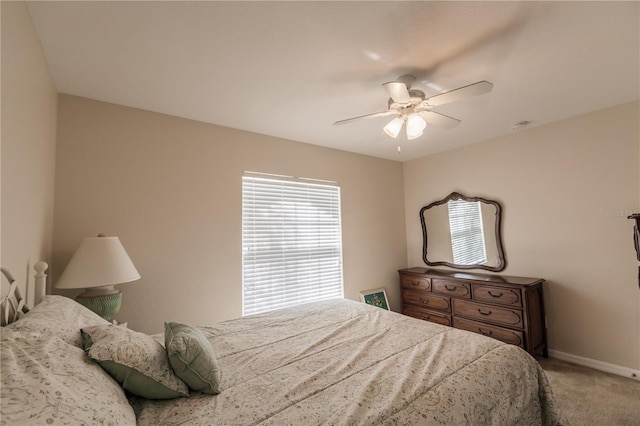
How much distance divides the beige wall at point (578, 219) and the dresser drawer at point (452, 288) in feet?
1.97

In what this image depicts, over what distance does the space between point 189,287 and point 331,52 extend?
88.6 inches

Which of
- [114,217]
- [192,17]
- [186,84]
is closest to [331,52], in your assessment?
[192,17]

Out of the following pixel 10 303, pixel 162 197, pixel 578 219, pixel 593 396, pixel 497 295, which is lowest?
pixel 593 396

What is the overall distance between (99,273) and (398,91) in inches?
88.0

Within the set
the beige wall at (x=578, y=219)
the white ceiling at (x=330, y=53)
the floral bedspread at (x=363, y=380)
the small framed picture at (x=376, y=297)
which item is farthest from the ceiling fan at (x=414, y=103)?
the small framed picture at (x=376, y=297)

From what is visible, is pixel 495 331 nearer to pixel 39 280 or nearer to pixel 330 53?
pixel 330 53

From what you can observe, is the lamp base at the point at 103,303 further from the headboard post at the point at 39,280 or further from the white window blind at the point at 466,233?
the white window blind at the point at 466,233

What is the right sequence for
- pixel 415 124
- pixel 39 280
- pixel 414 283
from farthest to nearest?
pixel 414 283 → pixel 415 124 → pixel 39 280

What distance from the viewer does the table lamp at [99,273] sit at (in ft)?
6.11

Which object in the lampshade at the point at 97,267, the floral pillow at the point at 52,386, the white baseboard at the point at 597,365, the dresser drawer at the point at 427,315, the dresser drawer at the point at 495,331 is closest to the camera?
the floral pillow at the point at 52,386

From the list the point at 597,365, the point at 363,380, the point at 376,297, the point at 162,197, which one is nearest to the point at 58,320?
the point at 363,380

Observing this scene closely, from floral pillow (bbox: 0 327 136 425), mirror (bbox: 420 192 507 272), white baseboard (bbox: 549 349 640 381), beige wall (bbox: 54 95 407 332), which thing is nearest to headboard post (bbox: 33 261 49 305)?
beige wall (bbox: 54 95 407 332)

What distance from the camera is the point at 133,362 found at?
1099 mm

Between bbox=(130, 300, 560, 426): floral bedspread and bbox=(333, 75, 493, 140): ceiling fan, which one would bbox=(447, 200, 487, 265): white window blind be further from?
bbox=(130, 300, 560, 426): floral bedspread
